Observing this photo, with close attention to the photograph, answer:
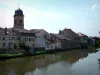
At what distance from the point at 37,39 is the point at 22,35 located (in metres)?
7.34

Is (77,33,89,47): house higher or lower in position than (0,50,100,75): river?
higher

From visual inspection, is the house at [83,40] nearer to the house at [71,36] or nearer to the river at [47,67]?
Result: the house at [71,36]

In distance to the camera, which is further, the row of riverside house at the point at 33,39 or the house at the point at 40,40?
the house at the point at 40,40

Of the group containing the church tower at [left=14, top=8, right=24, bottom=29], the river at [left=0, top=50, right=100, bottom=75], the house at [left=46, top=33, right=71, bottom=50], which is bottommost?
the river at [left=0, top=50, right=100, bottom=75]

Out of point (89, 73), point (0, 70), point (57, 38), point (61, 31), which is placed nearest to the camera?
point (89, 73)

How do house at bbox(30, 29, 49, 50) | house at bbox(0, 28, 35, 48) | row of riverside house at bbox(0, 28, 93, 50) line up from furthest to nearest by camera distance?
1. house at bbox(30, 29, 49, 50)
2. row of riverside house at bbox(0, 28, 93, 50)
3. house at bbox(0, 28, 35, 48)

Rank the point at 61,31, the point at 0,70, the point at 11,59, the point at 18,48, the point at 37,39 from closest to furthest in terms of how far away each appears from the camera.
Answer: the point at 0,70
the point at 11,59
the point at 18,48
the point at 37,39
the point at 61,31

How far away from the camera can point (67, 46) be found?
83.7 metres

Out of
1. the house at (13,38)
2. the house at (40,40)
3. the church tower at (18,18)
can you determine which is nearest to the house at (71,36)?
the church tower at (18,18)

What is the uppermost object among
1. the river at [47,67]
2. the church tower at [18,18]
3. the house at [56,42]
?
the church tower at [18,18]

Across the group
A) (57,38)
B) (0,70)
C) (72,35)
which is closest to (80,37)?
(72,35)

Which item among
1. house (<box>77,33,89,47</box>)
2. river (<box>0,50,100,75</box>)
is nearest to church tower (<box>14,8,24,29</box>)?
river (<box>0,50,100,75</box>)

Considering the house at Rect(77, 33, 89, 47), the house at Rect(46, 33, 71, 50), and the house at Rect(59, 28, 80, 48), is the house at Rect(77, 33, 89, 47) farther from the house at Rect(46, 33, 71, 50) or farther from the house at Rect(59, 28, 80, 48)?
the house at Rect(46, 33, 71, 50)

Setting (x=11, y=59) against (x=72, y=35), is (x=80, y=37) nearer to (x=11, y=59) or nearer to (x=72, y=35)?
(x=72, y=35)
